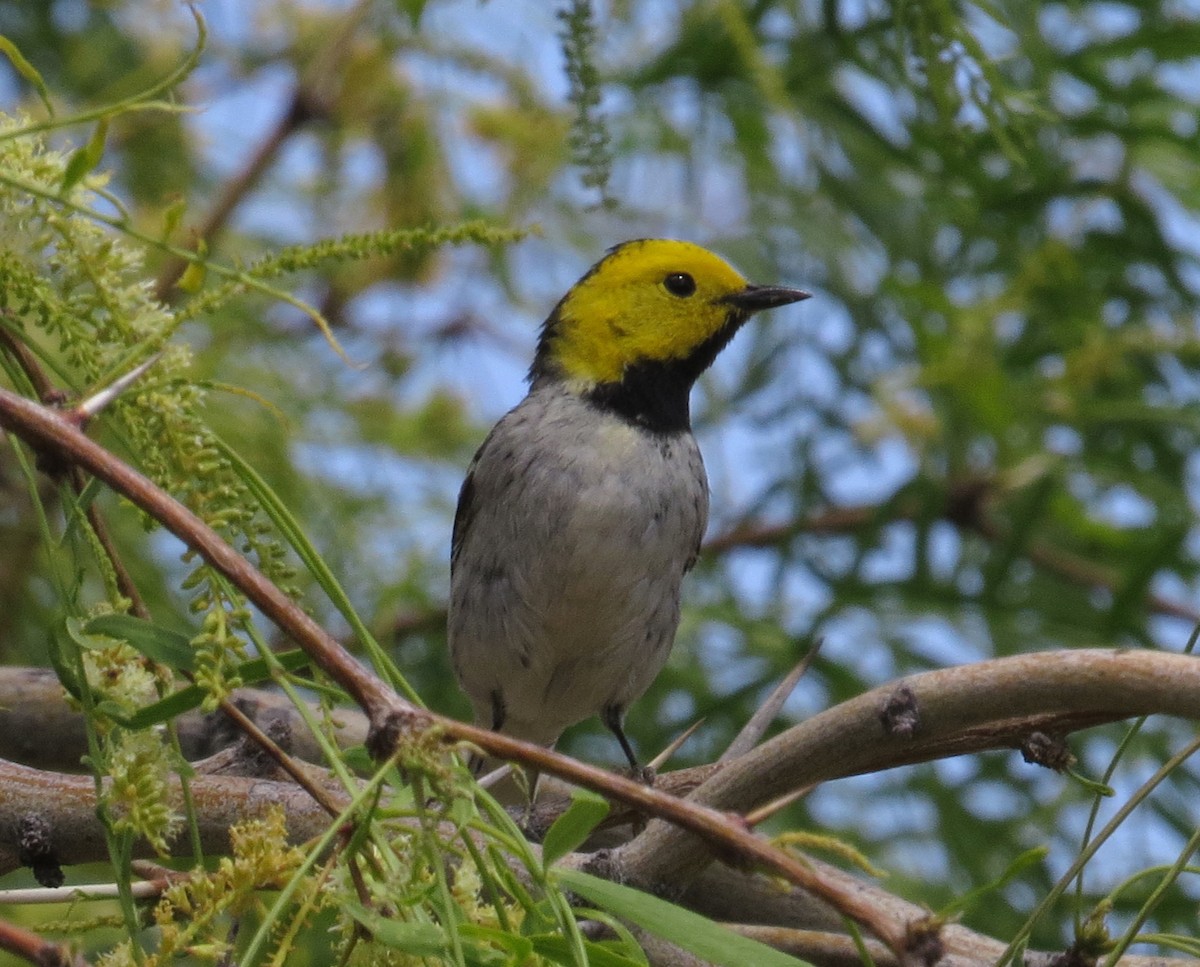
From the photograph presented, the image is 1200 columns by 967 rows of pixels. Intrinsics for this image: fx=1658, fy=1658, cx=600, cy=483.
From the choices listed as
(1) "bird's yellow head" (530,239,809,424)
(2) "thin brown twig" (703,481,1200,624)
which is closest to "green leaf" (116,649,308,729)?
(1) "bird's yellow head" (530,239,809,424)

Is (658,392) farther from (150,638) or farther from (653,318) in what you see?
(150,638)

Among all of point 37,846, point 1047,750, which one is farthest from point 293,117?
point 1047,750

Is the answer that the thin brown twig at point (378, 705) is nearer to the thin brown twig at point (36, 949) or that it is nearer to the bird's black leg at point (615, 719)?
the thin brown twig at point (36, 949)

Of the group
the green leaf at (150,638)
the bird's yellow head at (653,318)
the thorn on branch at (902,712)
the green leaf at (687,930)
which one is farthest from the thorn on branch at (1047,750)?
the bird's yellow head at (653,318)

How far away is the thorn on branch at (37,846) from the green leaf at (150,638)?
0.69 m

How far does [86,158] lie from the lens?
1482 mm

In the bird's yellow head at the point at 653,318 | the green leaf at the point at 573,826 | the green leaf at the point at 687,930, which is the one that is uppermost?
the bird's yellow head at the point at 653,318

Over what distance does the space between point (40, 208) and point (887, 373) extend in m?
3.74

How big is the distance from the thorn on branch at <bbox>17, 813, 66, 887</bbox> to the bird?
6.45ft

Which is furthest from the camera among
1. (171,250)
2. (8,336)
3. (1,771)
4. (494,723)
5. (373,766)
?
(494,723)

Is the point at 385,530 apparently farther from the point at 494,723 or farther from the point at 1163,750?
the point at 1163,750

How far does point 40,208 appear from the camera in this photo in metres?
1.62

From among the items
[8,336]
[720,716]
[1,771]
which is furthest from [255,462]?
[8,336]

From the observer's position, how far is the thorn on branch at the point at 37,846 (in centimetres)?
211
